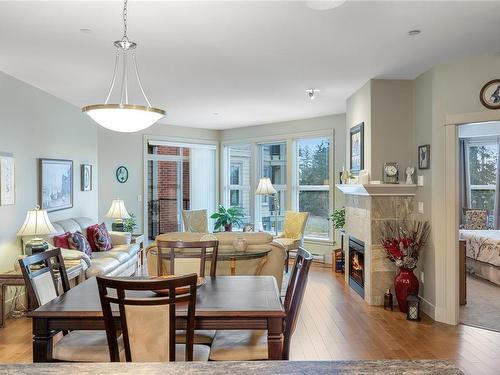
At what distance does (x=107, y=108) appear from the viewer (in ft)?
8.74

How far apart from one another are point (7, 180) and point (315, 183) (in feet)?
17.0

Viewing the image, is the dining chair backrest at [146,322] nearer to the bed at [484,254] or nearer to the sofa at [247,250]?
the sofa at [247,250]

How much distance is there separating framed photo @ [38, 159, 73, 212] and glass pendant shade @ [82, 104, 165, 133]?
310 cm

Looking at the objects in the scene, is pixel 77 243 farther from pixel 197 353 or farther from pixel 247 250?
pixel 197 353

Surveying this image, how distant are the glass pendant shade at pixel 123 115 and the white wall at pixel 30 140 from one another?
7.99ft

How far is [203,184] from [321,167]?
2741 mm

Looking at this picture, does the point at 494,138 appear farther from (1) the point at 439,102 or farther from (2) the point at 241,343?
(2) the point at 241,343

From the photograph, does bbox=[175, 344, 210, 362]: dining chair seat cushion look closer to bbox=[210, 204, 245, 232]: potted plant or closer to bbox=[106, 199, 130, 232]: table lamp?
bbox=[106, 199, 130, 232]: table lamp

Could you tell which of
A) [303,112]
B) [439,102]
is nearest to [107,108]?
[439,102]

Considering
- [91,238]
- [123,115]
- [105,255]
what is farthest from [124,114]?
[91,238]

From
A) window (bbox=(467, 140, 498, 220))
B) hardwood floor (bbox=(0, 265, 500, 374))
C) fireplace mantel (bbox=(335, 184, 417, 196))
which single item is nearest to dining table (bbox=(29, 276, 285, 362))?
hardwood floor (bbox=(0, 265, 500, 374))

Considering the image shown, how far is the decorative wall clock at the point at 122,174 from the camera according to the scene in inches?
310

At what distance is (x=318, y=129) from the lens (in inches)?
306

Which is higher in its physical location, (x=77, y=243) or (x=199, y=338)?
(x=77, y=243)
